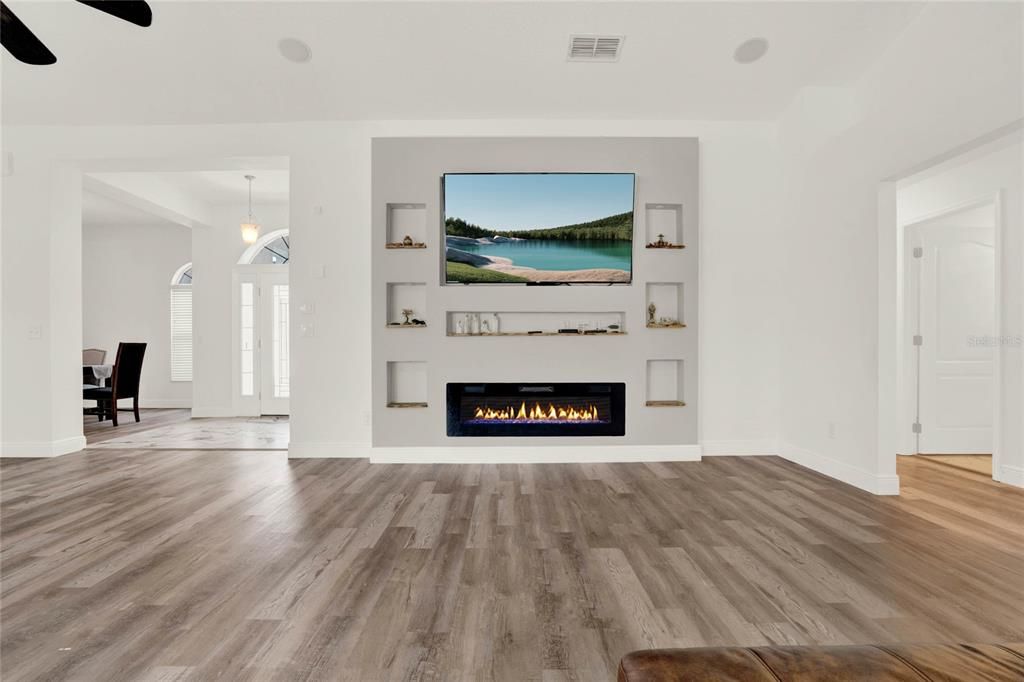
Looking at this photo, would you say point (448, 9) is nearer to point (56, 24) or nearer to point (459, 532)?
point (56, 24)

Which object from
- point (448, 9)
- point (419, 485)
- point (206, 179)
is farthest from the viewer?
point (206, 179)

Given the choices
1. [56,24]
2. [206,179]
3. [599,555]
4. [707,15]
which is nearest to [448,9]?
[707,15]

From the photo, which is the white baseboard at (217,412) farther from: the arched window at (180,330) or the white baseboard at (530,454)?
the white baseboard at (530,454)

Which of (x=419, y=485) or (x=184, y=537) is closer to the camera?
(x=184, y=537)

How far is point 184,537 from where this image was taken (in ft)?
9.45

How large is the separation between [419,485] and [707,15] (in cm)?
402

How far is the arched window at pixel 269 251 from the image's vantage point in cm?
812

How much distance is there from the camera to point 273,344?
798 centimetres

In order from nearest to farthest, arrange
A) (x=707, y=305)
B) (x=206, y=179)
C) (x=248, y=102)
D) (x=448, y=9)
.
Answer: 1. (x=448, y=9)
2. (x=248, y=102)
3. (x=707, y=305)
4. (x=206, y=179)

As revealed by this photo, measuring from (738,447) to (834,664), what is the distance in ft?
14.6

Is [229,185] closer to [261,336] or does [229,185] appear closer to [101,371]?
[261,336]

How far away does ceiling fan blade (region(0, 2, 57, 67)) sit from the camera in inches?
95.8

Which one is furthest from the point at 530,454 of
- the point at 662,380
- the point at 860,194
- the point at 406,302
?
the point at 860,194

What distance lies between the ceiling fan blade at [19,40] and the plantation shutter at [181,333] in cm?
691
